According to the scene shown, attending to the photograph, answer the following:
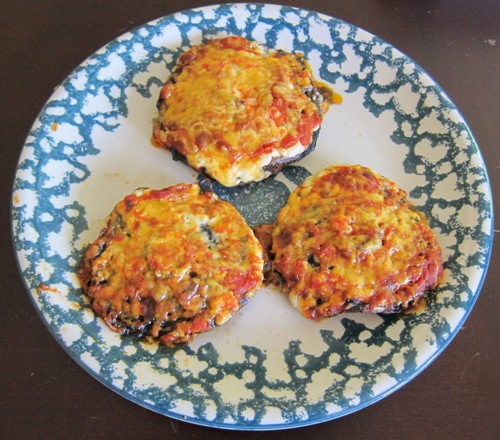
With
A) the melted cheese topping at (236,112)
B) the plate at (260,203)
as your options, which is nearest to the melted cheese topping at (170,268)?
the plate at (260,203)

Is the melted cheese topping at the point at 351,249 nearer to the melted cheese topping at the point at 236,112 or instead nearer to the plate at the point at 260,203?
the plate at the point at 260,203

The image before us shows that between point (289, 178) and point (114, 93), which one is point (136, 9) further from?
point (289, 178)

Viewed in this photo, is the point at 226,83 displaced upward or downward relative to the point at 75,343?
upward

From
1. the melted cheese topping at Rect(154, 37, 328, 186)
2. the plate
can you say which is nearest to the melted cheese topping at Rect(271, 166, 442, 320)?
the plate

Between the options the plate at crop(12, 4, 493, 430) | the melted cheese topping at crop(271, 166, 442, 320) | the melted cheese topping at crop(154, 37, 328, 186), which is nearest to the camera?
the plate at crop(12, 4, 493, 430)

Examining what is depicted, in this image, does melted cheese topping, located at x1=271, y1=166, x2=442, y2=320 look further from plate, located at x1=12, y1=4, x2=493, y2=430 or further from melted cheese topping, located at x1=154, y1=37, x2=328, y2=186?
melted cheese topping, located at x1=154, y1=37, x2=328, y2=186

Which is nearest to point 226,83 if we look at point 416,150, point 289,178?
point 289,178
